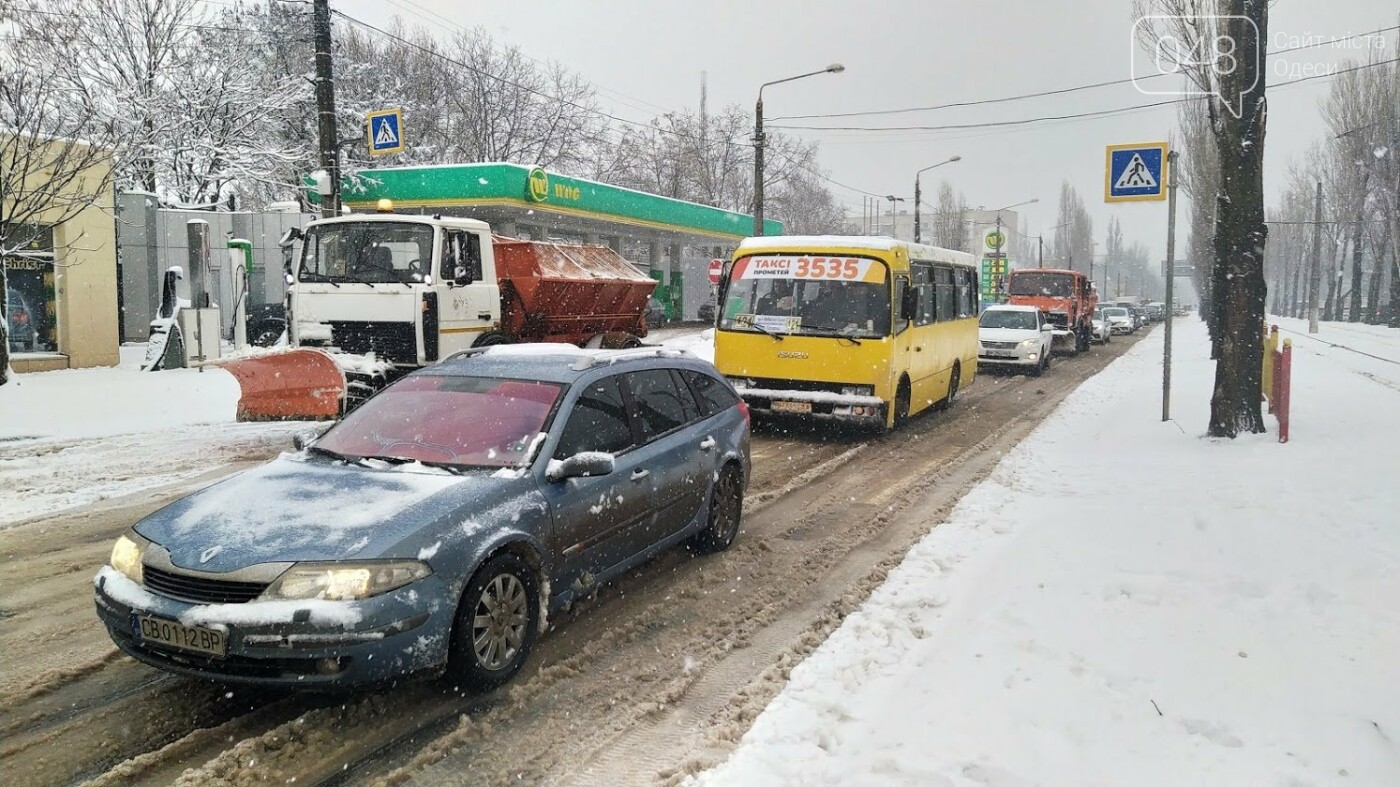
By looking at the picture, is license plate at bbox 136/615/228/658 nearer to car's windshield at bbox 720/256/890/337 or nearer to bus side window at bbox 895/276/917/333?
car's windshield at bbox 720/256/890/337

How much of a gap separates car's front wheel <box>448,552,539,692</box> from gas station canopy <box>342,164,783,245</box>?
2333 centimetres

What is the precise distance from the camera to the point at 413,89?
41125 mm

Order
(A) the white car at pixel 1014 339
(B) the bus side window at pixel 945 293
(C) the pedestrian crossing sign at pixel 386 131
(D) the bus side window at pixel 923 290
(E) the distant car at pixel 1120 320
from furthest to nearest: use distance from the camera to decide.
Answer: (E) the distant car at pixel 1120 320, (A) the white car at pixel 1014 339, (C) the pedestrian crossing sign at pixel 386 131, (B) the bus side window at pixel 945 293, (D) the bus side window at pixel 923 290

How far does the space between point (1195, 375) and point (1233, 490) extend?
13998 millimetres

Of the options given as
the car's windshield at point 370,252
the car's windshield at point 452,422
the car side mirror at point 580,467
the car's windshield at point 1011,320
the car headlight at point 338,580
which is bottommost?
the car headlight at point 338,580

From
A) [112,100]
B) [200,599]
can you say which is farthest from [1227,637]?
[112,100]

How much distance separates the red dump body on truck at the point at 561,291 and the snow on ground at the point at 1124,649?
746cm

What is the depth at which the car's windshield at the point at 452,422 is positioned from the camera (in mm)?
5020

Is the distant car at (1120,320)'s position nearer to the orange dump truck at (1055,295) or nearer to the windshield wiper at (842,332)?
the orange dump truck at (1055,295)

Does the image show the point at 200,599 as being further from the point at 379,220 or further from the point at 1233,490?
the point at 379,220

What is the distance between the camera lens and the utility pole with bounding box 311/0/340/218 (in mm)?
15352

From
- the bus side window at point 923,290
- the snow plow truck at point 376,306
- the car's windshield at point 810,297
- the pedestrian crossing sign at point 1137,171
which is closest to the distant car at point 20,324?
the snow plow truck at point 376,306

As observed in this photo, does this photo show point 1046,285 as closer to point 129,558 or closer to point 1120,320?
point 1120,320

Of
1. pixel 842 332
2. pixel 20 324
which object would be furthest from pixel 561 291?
pixel 20 324
